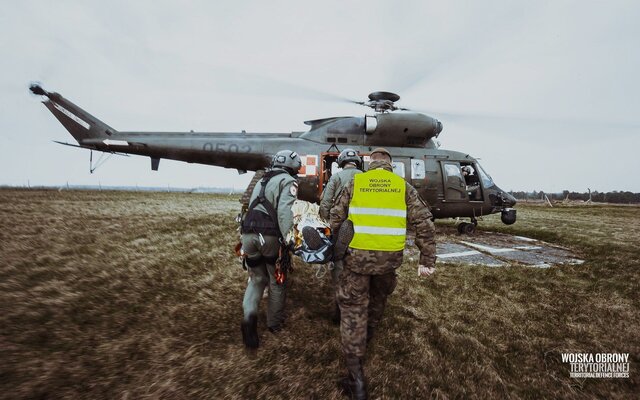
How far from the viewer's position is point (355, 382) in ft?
8.79

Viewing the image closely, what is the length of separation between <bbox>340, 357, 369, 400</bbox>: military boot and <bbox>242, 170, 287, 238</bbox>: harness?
1.53m

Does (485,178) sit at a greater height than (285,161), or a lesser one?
greater

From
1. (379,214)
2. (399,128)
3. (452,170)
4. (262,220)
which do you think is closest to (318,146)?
(399,128)

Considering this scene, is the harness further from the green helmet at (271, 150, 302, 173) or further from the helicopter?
the helicopter

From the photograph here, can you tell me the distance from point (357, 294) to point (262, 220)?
4.42ft

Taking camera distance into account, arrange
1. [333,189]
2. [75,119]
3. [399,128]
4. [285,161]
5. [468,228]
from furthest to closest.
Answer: [468,228] < [75,119] < [399,128] < [333,189] < [285,161]

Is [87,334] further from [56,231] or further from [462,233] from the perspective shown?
[462,233]

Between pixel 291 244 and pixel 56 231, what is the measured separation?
575 centimetres

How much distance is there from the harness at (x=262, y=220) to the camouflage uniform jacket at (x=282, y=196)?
0.13 ft

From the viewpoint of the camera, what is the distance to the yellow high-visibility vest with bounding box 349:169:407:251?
298cm

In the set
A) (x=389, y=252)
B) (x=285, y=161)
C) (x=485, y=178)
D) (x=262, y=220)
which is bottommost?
(x=389, y=252)

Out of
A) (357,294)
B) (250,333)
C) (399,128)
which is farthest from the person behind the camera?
(399,128)

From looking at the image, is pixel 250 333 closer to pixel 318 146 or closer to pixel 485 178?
pixel 318 146

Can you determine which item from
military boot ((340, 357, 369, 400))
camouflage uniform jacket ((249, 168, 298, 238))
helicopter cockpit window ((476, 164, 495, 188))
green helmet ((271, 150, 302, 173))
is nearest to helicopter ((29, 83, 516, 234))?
helicopter cockpit window ((476, 164, 495, 188))
